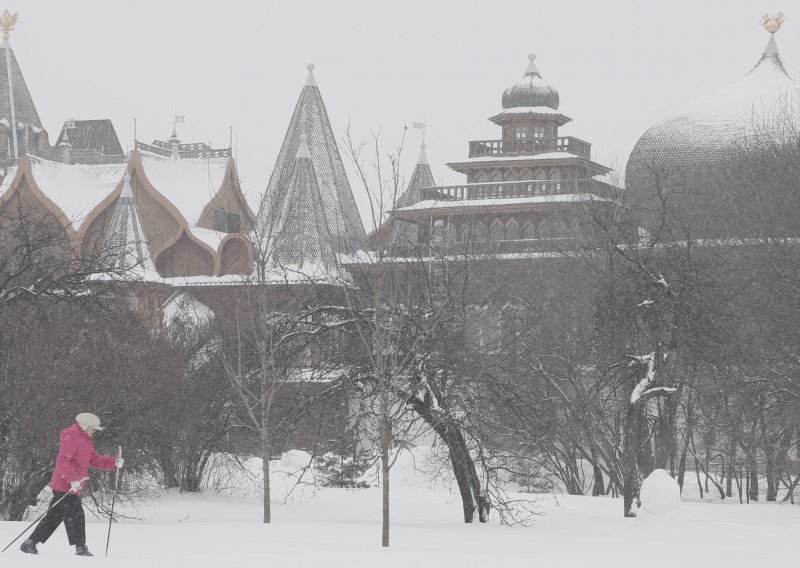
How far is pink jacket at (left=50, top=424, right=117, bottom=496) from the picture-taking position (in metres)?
14.9

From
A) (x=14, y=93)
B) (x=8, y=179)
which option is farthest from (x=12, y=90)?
(x=8, y=179)

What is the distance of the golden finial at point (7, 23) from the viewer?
7319 cm

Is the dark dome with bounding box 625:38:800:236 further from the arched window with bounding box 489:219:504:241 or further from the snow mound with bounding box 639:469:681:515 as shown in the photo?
the snow mound with bounding box 639:469:681:515

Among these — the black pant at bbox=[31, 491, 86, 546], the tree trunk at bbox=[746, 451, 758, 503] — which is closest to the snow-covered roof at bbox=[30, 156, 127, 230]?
the tree trunk at bbox=[746, 451, 758, 503]

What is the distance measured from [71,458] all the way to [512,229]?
149 ft

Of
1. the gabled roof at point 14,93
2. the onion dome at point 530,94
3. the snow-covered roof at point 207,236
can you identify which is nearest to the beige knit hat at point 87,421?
Answer: the snow-covered roof at point 207,236

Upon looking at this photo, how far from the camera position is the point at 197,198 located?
67375 mm

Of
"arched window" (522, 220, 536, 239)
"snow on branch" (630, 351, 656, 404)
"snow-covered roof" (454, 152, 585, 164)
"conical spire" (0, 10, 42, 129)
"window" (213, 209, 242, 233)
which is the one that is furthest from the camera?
"conical spire" (0, 10, 42, 129)

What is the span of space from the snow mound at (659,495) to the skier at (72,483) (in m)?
8.94

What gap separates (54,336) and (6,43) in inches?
2138

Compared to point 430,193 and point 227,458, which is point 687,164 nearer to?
point 430,193

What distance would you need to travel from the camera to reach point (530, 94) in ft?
217

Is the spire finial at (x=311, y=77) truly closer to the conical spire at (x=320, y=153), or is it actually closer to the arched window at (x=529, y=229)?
the conical spire at (x=320, y=153)

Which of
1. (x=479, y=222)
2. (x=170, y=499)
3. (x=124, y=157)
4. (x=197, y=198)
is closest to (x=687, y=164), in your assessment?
(x=479, y=222)
